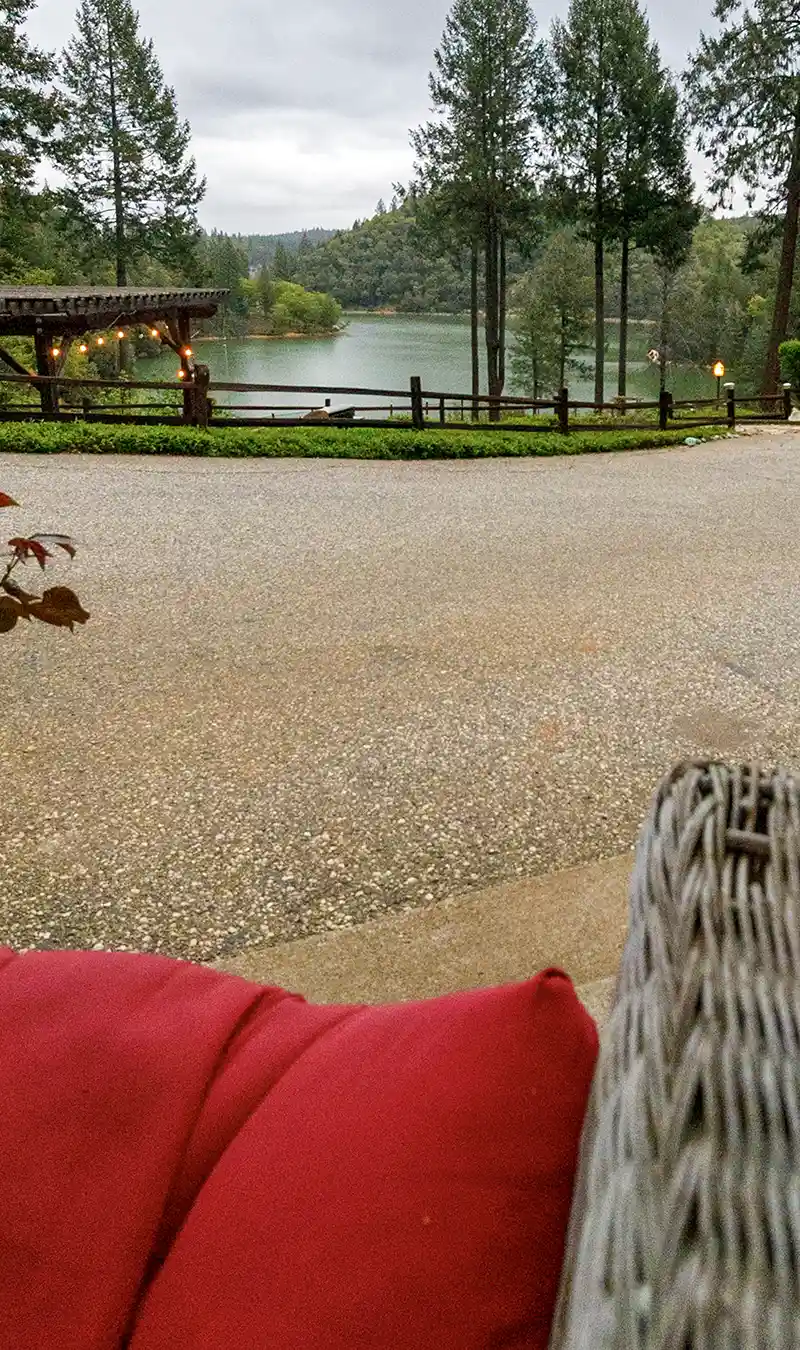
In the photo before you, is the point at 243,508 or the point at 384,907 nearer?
the point at 384,907

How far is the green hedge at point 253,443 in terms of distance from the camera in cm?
1170

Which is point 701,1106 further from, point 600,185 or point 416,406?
point 600,185

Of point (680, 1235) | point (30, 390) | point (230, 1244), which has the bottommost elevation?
point (230, 1244)

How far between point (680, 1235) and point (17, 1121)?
573mm

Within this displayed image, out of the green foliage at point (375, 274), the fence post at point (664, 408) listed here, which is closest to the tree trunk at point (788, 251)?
the fence post at point (664, 408)

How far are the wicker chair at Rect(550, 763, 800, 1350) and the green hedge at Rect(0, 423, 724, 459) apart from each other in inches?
462

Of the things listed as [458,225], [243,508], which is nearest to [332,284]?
[458,225]

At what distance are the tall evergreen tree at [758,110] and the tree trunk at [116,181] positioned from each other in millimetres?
17671

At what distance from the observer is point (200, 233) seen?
30.0 m

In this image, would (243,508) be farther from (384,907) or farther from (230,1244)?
(230,1244)

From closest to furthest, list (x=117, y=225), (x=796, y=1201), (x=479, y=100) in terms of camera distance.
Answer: (x=796, y=1201), (x=479, y=100), (x=117, y=225)

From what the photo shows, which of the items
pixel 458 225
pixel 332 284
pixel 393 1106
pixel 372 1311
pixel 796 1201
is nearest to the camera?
pixel 796 1201

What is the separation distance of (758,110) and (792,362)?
562 cm

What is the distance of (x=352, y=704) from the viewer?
13.5 feet
